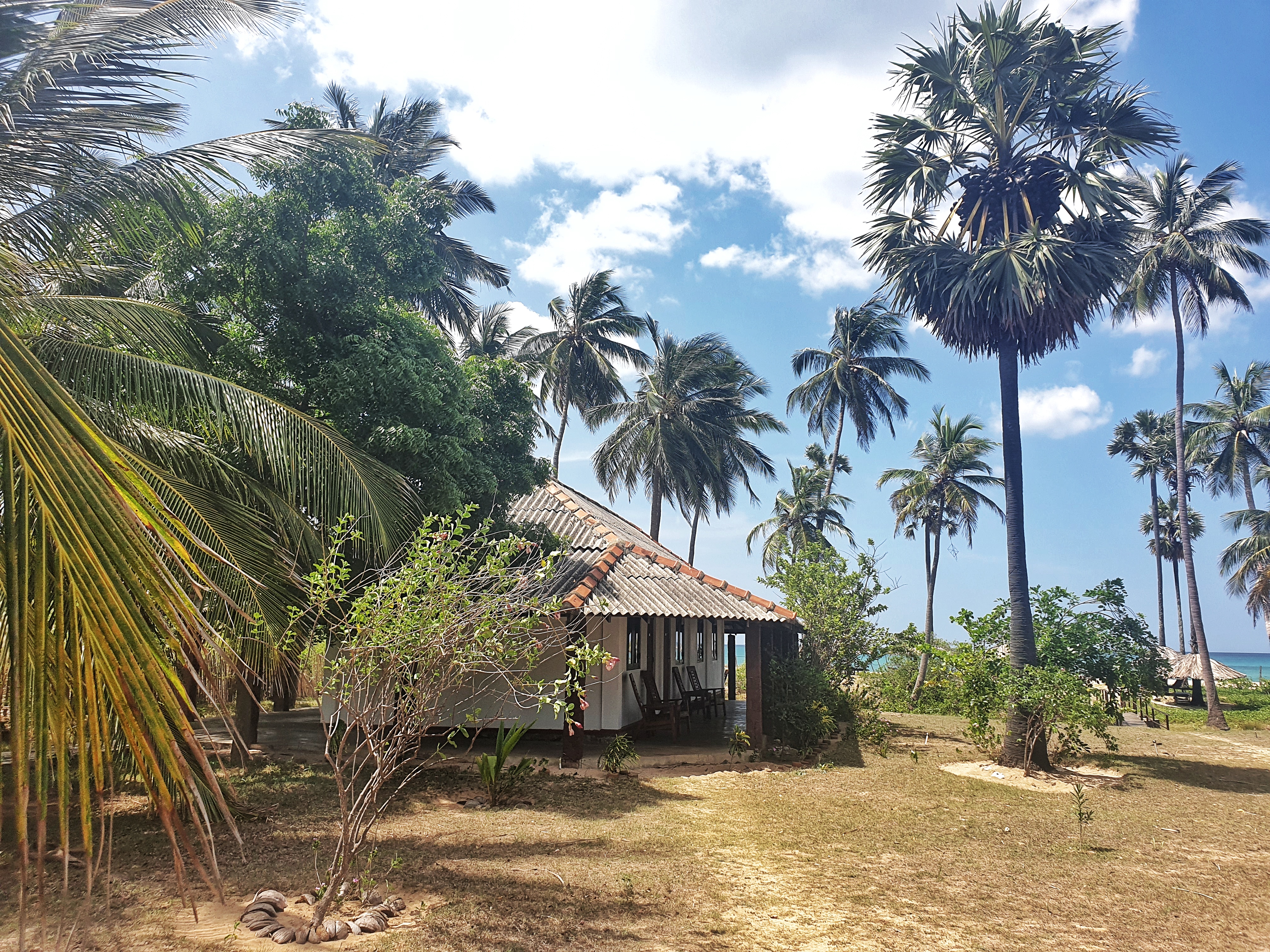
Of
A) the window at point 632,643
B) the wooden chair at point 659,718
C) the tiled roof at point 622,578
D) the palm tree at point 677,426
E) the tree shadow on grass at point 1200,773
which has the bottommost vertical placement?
the tree shadow on grass at point 1200,773

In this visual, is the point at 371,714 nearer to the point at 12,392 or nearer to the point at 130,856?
the point at 130,856

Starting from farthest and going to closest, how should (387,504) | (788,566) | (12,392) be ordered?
1. (788,566)
2. (387,504)
3. (12,392)

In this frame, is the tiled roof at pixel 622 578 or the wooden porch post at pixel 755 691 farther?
the wooden porch post at pixel 755 691

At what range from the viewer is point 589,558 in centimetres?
1478

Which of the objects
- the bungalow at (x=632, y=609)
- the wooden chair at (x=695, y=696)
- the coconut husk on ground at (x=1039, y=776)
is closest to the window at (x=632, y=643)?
the bungalow at (x=632, y=609)

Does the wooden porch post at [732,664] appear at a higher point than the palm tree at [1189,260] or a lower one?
lower

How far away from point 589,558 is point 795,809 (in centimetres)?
622

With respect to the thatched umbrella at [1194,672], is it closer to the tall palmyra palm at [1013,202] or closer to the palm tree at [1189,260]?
the palm tree at [1189,260]

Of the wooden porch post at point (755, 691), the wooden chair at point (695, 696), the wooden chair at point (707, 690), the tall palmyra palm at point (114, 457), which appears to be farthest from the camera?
the wooden chair at point (707, 690)

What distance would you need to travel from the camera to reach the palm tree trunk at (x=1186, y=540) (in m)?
22.1

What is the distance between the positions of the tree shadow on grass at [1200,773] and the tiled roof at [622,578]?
273 inches

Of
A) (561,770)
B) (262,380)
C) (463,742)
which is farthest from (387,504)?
(463,742)

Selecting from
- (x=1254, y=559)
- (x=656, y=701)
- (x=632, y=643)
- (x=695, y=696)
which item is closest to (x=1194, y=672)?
(x=1254, y=559)

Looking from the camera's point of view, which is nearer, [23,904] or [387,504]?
[23,904]
